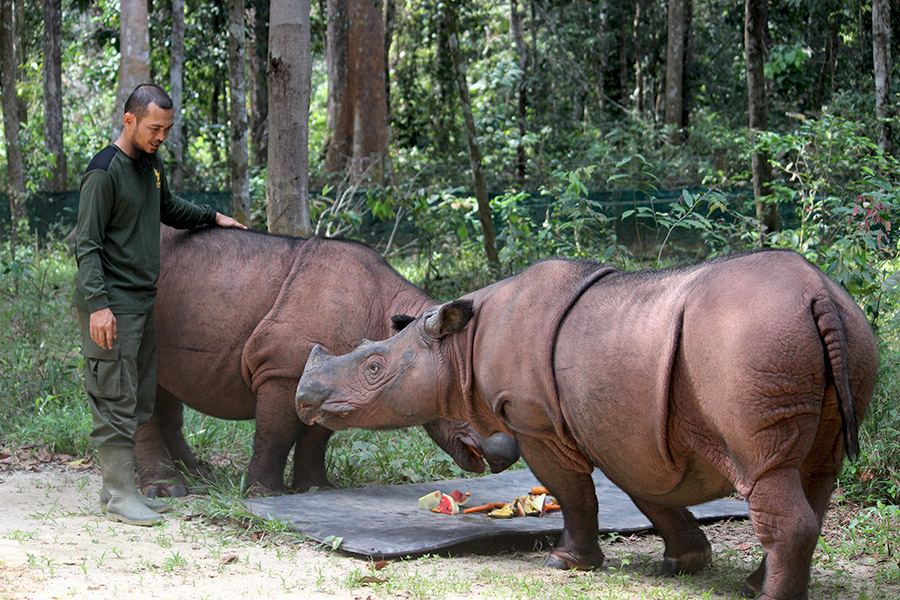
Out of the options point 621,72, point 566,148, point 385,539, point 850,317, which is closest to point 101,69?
point 566,148

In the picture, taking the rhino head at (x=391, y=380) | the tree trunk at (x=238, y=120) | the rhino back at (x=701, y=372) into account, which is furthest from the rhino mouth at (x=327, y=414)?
the tree trunk at (x=238, y=120)

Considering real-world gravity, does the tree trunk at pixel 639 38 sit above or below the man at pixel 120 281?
above

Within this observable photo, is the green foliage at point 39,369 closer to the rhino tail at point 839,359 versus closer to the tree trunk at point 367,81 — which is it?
the rhino tail at point 839,359

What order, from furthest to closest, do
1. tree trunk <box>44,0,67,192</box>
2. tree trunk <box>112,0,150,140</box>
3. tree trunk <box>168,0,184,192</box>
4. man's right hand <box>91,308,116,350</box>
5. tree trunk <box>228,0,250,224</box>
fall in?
tree trunk <box>44,0,67,192</box>, tree trunk <box>168,0,184,192</box>, tree trunk <box>112,0,150,140</box>, tree trunk <box>228,0,250,224</box>, man's right hand <box>91,308,116,350</box>

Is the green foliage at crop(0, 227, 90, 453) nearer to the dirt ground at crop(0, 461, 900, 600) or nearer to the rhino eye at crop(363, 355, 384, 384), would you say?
the dirt ground at crop(0, 461, 900, 600)

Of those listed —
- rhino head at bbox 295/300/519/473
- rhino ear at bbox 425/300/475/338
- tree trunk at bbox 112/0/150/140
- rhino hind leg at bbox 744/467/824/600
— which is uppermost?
tree trunk at bbox 112/0/150/140

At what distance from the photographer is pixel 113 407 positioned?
502 cm

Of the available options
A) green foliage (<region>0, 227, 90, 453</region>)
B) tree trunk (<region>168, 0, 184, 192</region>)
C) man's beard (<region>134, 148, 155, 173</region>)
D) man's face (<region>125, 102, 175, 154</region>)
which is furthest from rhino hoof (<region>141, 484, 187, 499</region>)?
tree trunk (<region>168, 0, 184, 192</region>)

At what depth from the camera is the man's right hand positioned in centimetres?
483

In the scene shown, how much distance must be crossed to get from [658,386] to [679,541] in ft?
3.71

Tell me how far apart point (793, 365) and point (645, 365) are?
0.59 metres

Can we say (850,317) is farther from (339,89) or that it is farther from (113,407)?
(339,89)

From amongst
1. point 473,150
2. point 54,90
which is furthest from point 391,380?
point 54,90

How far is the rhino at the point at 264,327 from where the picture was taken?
17.6 ft
